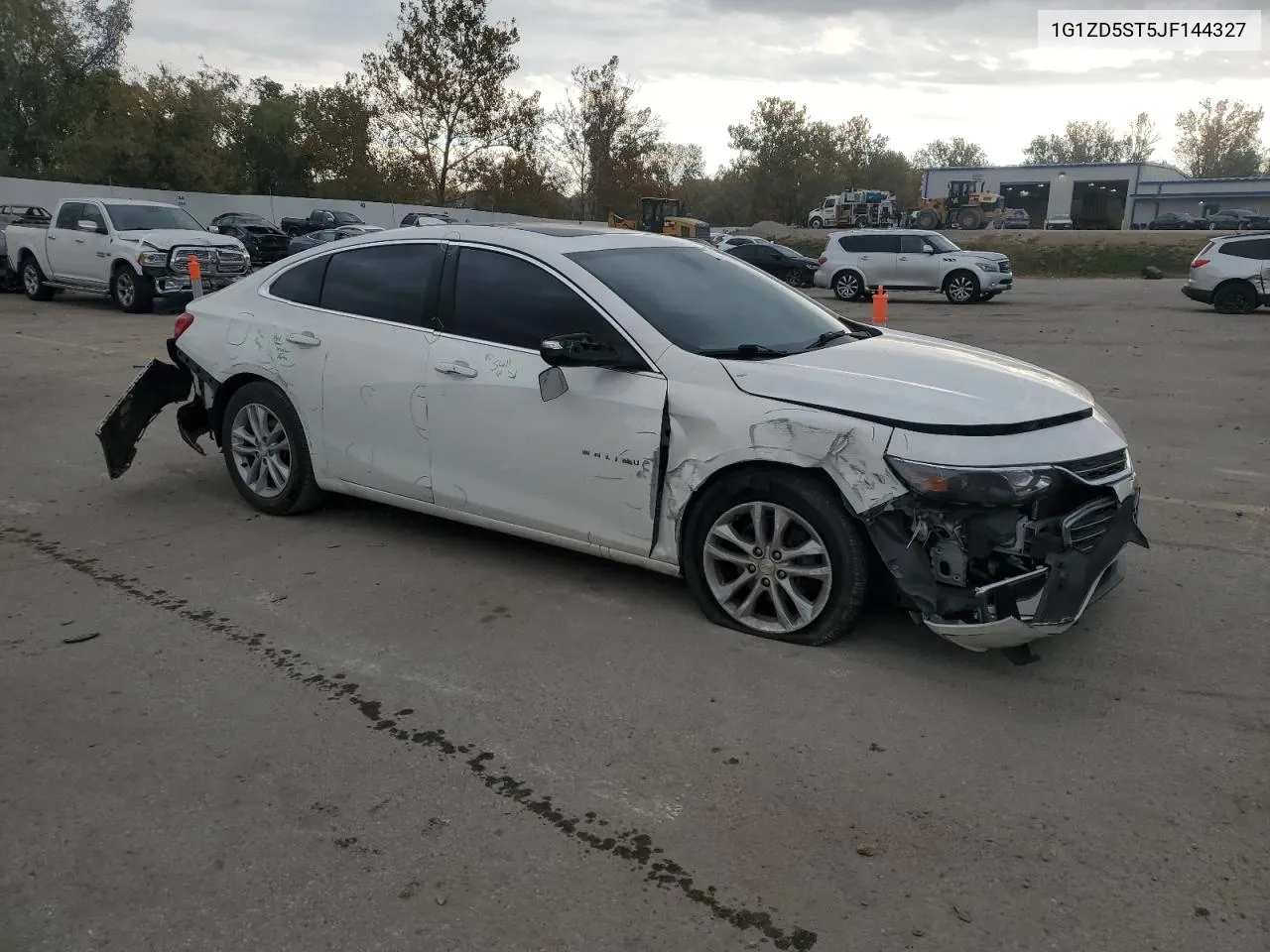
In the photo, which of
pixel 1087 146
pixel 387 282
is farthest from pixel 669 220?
pixel 1087 146

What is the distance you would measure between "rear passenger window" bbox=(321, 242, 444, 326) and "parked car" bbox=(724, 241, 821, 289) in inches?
1002

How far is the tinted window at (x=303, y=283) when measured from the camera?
5.95m

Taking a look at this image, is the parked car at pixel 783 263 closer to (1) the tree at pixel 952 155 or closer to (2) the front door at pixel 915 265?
(2) the front door at pixel 915 265

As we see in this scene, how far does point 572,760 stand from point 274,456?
3369mm

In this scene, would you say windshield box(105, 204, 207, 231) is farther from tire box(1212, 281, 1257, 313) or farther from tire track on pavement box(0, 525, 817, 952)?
tire box(1212, 281, 1257, 313)

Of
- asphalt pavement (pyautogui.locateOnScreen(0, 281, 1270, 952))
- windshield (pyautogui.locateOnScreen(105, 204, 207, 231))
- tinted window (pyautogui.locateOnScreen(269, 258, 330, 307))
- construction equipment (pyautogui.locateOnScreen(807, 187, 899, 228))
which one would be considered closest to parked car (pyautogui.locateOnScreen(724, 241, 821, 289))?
windshield (pyautogui.locateOnScreen(105, 204, 207, 231))

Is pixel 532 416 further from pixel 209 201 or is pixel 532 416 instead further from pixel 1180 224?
pixel 1180 224

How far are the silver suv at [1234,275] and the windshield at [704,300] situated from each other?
18.9 metres

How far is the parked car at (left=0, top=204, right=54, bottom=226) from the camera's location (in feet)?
68.3

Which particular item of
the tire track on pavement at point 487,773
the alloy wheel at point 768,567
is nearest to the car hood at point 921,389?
the alloy wheel at point 768,567

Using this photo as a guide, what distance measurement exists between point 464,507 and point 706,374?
1.52m

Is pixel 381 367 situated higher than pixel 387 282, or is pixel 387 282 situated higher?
pixel 387 282

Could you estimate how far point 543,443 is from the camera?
16.1 feet

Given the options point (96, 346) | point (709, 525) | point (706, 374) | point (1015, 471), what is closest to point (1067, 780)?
point (1015, 471)
